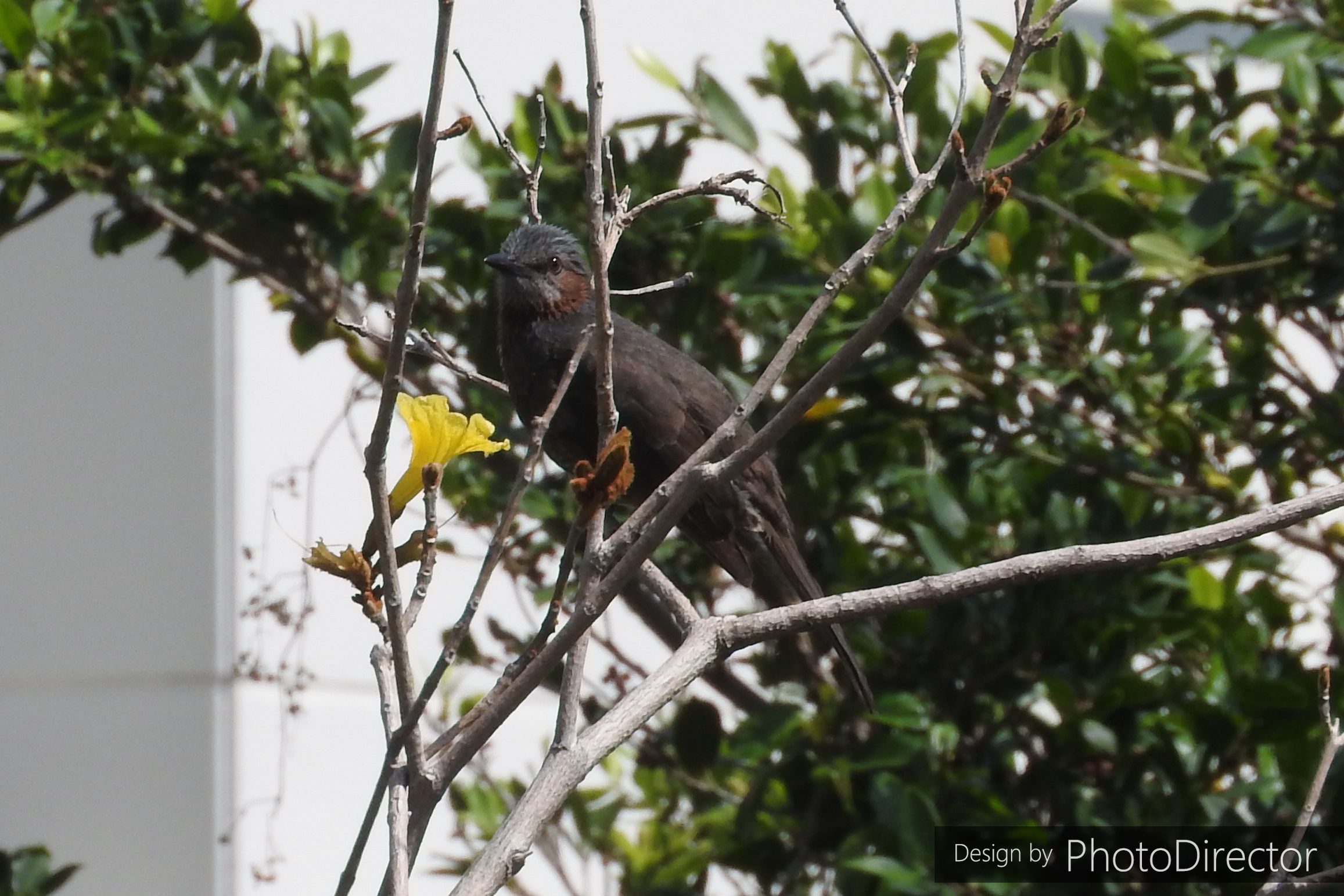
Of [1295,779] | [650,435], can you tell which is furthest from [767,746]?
[1295,779]

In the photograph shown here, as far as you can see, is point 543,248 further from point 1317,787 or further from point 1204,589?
point 1317,787

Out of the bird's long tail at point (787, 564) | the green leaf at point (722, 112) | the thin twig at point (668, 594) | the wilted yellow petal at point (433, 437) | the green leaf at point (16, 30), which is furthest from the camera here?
the green leaf at point (722, 112)

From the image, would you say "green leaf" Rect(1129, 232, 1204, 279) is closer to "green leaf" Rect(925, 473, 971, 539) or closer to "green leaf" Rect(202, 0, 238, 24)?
"green leaf" Rect(925, 473, 971, 539)

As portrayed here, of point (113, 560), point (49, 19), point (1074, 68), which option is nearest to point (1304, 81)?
point (1074, 68)

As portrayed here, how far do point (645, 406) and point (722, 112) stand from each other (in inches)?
32.3

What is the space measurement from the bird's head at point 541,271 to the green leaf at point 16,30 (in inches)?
46.0

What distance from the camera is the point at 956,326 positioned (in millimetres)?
3600

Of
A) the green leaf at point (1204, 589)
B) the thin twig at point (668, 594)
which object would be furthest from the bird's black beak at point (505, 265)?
the green leaf at point (1204, 589)

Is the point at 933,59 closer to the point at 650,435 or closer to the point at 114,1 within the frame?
the point at 650,435

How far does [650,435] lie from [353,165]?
1.01m

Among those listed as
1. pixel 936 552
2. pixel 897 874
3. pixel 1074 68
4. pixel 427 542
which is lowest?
pixel 427 542

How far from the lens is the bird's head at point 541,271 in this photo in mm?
3709

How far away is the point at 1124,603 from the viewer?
357cm

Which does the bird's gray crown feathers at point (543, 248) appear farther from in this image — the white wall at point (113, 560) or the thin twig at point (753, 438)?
the thin twig at point (753, 438)
